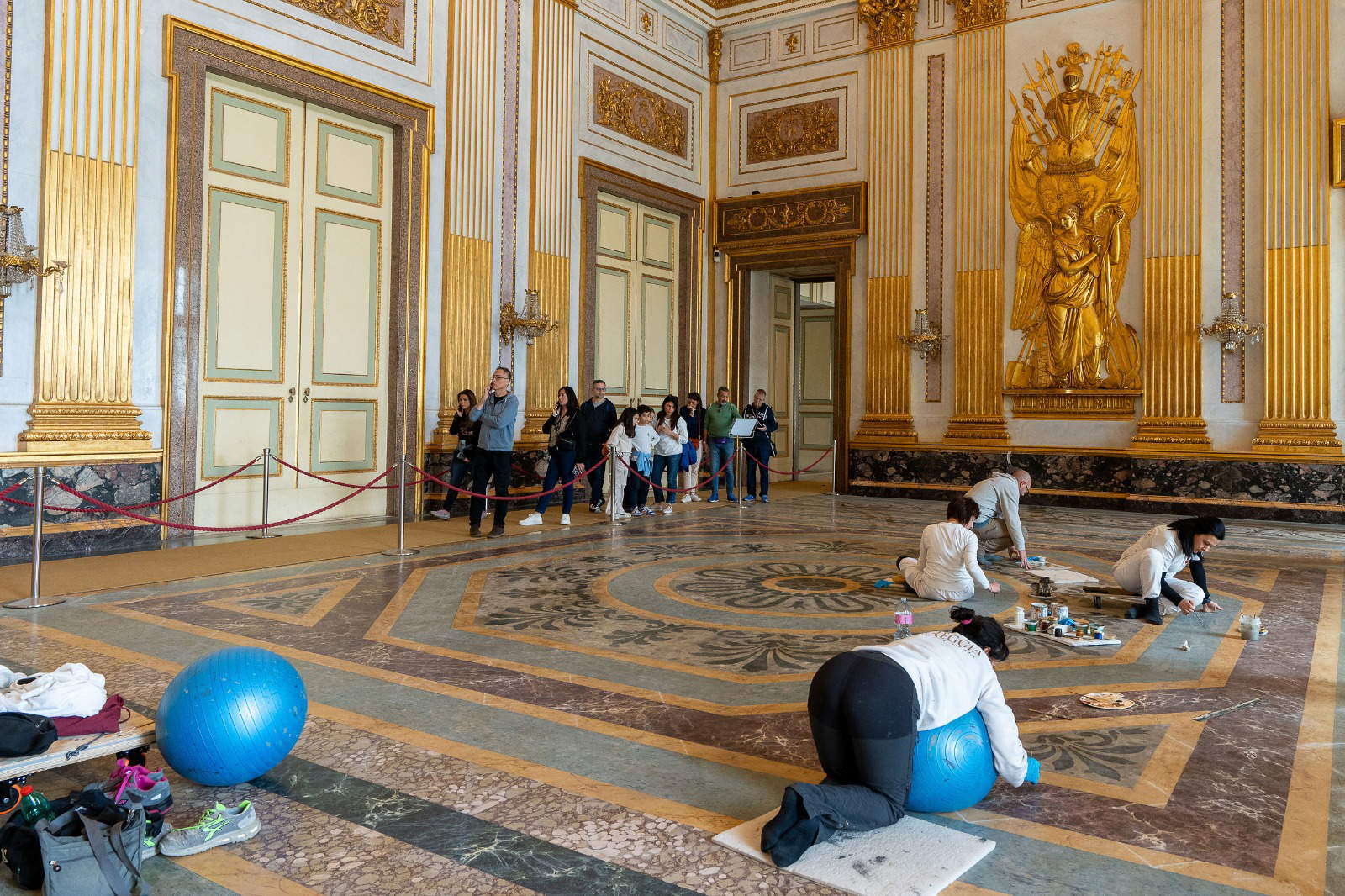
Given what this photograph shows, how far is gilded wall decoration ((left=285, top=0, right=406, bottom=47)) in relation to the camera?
8977 millimetres

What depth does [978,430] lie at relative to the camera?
12.3m

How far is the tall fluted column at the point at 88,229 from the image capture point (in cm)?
706

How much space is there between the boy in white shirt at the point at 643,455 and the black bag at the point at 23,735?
802cm

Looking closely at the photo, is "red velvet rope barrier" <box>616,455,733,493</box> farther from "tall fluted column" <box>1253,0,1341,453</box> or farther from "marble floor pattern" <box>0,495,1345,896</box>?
"tall fluted column" <box>1253,0,1341,453</box>

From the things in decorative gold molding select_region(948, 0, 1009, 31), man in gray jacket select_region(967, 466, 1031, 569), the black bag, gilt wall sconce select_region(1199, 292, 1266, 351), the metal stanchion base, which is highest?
decorative gold molding select_region(948, 0, 1009, 31)

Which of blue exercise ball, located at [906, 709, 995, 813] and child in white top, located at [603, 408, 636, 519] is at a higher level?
child in white top, located at [603, 408, 636, 519]

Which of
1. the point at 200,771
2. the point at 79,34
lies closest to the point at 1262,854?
the point at 200,771

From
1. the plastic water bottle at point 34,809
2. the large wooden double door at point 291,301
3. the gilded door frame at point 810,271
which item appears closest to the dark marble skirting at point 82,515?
the large wooden double door at point 291,301

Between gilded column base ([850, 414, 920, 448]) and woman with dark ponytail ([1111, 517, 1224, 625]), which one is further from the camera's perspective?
gilded column base ([850, 414, 920, 448])

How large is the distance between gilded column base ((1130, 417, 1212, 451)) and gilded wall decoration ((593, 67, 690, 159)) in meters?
7.34

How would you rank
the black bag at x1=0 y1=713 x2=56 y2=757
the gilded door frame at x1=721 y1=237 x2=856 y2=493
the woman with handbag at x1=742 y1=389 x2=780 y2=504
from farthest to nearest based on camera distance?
the gilded door frame at x1=721 y1=237 x2=856 y2=493 < the woman with handbag at x1=742 y1=389 x2=780 y2=504 < the black bag at x1=0 y1=713 x2=56 y2=757

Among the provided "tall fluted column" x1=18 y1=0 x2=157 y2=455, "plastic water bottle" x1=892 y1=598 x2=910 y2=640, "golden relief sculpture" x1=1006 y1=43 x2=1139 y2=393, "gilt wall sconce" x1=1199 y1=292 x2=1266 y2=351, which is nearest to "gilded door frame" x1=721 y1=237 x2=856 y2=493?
"golden relief sculpture" x1=1006 y1=43 x2=1139 y2=393

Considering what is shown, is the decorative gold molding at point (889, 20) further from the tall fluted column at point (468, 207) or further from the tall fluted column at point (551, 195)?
the tall fluted column at point (468, 207)

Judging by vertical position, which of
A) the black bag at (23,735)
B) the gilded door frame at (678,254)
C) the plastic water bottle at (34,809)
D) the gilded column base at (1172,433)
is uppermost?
the gilded door frame at (678,254)
